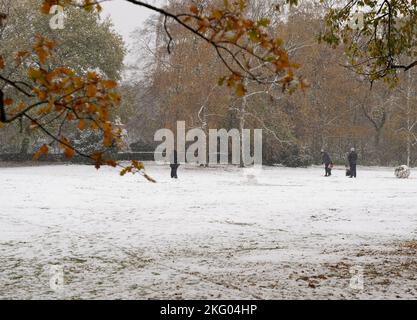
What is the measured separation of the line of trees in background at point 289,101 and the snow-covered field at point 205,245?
20087 mm

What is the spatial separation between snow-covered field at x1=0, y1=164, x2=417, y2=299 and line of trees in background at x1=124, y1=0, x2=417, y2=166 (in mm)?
20087

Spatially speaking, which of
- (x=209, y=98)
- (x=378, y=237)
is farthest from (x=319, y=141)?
(x=378, y=237)

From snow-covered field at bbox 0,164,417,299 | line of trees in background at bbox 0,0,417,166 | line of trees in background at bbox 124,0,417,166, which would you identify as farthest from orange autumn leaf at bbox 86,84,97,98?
line of trees in background at bbox 124,0,417,166

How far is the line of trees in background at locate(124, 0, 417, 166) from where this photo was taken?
3794cm

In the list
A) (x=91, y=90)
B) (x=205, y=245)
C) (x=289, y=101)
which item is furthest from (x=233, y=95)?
(x=91, y=90)

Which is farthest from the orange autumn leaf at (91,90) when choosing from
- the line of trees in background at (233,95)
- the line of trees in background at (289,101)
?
the line of trees in background at (289,101)

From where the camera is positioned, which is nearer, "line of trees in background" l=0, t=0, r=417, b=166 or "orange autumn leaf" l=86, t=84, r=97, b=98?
"orange autumn leaf" l=86, t=84, r=97, b=98

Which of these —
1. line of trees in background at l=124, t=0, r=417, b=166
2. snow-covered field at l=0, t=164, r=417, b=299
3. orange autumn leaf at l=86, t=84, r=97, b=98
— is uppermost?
line of trees in background at l=124, t=0, r=417, b=166

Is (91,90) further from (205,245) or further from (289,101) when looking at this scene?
(289,101)

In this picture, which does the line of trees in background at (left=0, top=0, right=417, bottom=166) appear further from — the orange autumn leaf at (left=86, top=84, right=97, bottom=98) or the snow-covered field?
the orange autumn leaf at (left=86, top=84, right=97, bottom=98)

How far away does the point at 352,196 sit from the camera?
762 inches

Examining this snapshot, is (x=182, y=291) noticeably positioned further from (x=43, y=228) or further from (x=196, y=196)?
(x=196, y=196)

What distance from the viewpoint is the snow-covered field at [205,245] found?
22.0 ft
